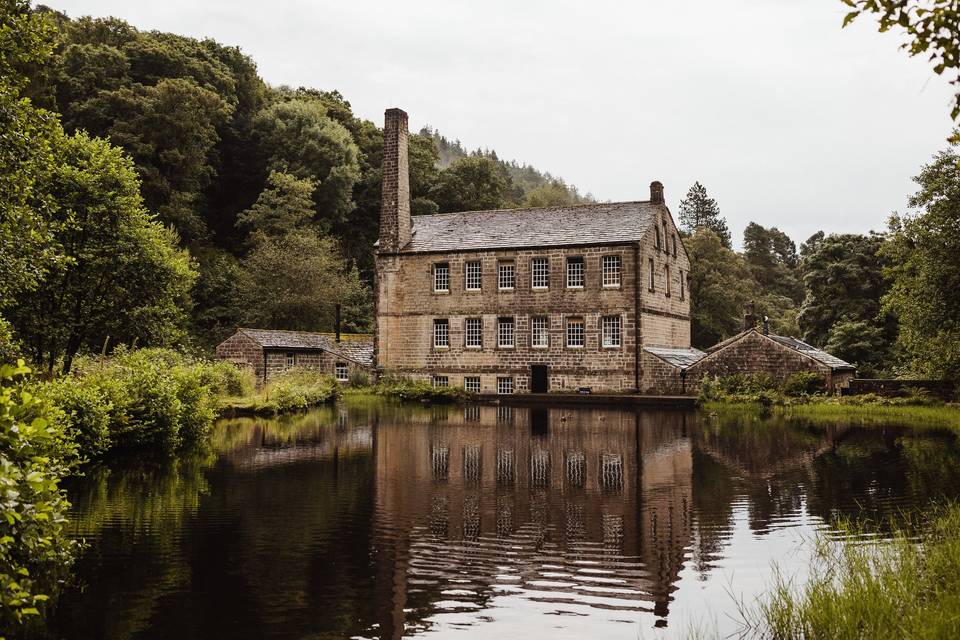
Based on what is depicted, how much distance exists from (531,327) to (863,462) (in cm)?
2457

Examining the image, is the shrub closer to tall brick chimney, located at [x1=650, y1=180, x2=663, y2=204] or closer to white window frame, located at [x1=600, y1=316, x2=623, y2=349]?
white window frame, located at [x1=600, y1=316, x2=623, y2=349]

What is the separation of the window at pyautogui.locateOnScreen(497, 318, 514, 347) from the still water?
66.5 feet

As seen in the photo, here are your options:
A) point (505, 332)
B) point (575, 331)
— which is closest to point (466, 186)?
point (505, 332)

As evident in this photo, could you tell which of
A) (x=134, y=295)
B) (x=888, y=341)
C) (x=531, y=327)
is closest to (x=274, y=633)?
(x=134, y=295)

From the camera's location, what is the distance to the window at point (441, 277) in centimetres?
4109

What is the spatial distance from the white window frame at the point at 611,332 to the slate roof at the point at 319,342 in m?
13.1

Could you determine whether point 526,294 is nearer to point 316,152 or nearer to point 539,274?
point 539,274

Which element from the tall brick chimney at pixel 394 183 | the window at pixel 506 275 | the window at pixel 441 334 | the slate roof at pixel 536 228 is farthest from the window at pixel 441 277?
the window at pixel 506 275

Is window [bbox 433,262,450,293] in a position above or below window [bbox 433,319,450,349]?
above

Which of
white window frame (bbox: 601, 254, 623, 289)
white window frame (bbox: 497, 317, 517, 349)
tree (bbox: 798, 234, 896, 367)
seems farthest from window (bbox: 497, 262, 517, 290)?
tree (bbox: 798, 234, 896, 367)

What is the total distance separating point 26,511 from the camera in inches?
203

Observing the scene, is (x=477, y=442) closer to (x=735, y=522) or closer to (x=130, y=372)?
(x=130, y=372)

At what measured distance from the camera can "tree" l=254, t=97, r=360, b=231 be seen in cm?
5806

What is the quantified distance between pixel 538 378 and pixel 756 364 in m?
11.0
